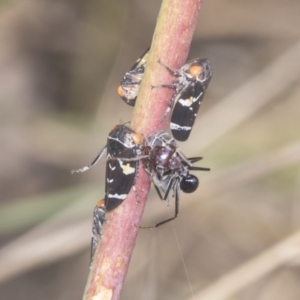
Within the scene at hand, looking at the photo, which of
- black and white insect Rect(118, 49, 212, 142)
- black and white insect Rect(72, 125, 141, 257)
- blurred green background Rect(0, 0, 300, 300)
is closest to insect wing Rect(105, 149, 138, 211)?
black and white insect Rect(72, 125, 141, 257)

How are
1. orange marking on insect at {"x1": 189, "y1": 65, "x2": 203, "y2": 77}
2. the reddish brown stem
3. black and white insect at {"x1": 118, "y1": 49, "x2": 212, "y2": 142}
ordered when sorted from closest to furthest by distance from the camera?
the reddish brown stem, black and white insect at {"x1": 118, "y1": 49, "x2": 212, "y2": 142}, orange marking on insect at {"x1": 189, "y1": 65, "x2": 203, "y2": 77}

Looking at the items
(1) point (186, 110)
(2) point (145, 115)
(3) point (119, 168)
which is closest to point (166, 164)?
(1) point (186, 110)

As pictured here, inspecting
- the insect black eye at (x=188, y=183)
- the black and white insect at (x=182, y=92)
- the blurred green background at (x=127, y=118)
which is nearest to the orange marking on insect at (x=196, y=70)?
the black and white insect at (x=182, y=92)

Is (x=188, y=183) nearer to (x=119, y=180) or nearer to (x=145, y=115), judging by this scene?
(x=119, y=180)

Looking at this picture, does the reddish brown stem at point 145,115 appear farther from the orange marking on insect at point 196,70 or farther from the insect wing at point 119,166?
the orange marking on insect at point 196,70

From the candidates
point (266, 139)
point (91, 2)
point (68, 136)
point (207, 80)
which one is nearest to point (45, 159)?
point (68, 136)

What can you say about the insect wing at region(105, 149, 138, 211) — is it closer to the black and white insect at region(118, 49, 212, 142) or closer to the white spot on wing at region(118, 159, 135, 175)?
the white spot on wing at region(118, 159, 135, 175)
